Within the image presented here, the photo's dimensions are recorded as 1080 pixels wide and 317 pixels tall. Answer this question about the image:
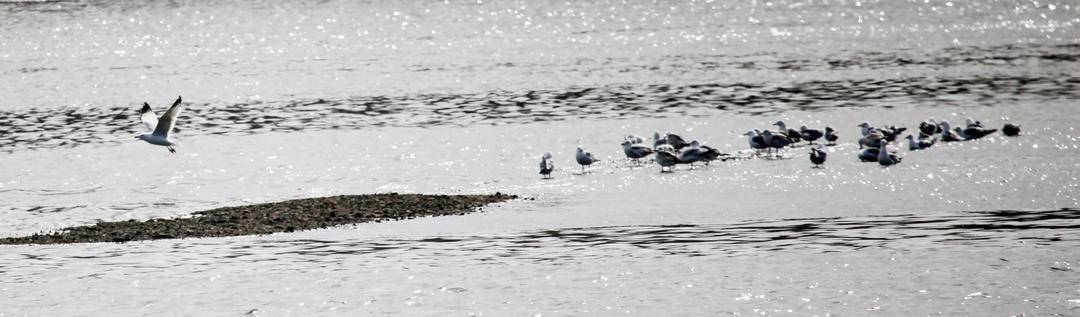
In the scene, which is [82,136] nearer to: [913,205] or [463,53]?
[913,205]

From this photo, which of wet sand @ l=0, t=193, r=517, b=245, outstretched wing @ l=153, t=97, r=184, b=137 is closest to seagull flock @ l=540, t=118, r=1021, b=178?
wet sand @ l=0, t=193, r=517, b=245

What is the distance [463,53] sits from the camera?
97125 mm

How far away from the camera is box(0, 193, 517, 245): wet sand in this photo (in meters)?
31.9

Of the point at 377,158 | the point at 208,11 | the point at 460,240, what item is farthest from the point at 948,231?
the point at 208,11

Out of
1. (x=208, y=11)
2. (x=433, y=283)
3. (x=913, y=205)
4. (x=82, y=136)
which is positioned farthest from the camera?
(x=208, y=11)

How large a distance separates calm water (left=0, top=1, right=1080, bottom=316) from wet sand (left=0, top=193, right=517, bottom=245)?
74 cm

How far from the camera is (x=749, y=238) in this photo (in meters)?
28.6

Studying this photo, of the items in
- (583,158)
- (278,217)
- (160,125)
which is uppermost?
(160,125)

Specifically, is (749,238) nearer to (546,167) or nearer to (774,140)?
(546,167)

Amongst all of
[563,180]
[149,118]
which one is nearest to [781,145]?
[563,180]

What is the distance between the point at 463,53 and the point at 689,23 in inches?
1110

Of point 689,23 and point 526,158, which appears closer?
point 526,158

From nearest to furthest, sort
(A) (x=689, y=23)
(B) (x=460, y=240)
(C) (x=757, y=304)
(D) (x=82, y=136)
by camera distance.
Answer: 1. (C) (x=757, y=304)
2. (B) (x=460, y=240)
3. (D) (x=82, y=136)
4. (A) (x=689, y=23)

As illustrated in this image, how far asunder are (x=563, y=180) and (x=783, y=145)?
20.5 ft
